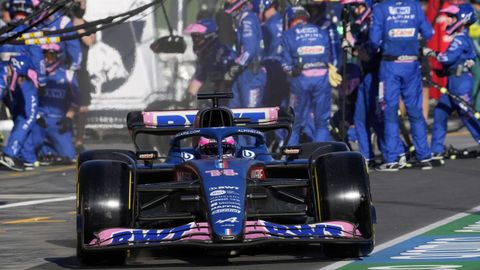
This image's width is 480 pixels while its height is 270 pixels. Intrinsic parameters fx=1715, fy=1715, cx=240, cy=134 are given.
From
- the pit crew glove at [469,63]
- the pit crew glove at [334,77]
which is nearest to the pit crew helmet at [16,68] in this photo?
the pit crew glove at [334,77]

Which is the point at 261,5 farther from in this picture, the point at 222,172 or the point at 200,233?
the point at 200,233

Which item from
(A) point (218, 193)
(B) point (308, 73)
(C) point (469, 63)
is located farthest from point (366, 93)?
(A) point (218, 193)

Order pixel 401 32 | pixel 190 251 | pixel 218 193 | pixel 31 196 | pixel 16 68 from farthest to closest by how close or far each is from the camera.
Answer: pixel 16 68 < pixel 401 32 < pixel 31 196 < pixel 190 251 < pixel 218 193

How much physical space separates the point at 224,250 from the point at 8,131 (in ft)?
48.6

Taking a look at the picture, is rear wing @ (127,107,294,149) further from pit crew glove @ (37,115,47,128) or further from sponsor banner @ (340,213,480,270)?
pit crew glove @ (37,115,47,128)

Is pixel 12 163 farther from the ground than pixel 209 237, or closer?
closer

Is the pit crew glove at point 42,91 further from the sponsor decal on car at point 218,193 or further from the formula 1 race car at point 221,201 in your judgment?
the sponsor decal on car at point 218,193

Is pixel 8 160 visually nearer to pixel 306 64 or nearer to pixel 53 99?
pixel 53 99

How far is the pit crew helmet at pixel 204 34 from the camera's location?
25.8 m

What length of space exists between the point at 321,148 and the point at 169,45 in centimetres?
1220

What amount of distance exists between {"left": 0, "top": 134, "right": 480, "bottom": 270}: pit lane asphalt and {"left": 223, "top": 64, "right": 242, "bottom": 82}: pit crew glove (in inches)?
117

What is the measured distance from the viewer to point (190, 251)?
13.2 m

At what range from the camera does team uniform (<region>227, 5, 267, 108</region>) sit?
25.0 meters

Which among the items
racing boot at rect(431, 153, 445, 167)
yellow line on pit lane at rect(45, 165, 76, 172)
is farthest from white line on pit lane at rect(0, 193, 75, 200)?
racing boot at rect(431, 153, 445, 167)
